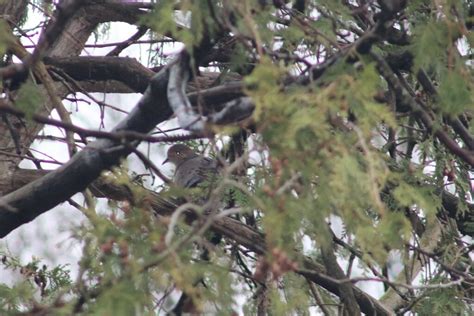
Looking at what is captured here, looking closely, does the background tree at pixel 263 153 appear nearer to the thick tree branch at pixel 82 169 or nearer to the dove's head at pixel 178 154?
the thick tree branch at pixel 82 169

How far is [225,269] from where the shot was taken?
3426mm

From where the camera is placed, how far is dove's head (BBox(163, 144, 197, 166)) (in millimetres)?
7735

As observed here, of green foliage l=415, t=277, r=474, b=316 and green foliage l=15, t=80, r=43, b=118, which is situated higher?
green foliage l=15, t=80, r=43, b=118

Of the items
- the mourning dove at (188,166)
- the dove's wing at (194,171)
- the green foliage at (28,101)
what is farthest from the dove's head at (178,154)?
the green foliage at (28,101)

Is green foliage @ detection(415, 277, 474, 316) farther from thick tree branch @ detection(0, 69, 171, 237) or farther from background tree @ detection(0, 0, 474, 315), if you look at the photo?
thick tree branch @ detection(0, 69, 171, 237)

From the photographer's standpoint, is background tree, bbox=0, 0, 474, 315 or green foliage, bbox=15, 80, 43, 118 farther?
green foliage, bbox=15, 80, 43, 118

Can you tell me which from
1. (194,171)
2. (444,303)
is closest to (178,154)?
(194,171)

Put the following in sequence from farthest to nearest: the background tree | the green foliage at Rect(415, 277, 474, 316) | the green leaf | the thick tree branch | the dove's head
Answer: the dove's head < the green foliage at Rect(415, 277, 474, 316) < the thick tree branch < the green leaf < the background tree

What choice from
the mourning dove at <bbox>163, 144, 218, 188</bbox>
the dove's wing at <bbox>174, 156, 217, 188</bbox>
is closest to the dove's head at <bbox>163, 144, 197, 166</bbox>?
the mourning dove at <bbox>163, 144, 218, 188</bbox>

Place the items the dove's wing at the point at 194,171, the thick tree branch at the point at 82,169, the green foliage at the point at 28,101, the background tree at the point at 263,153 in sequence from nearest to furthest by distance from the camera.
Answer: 1. the background tree at the point at 263,153
2. the green foliage at the point at 28,101
3. the thick tree branch at the point at 82,169
4. the dove's wing at the point at 194,171

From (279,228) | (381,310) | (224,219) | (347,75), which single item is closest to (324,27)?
(347,75)

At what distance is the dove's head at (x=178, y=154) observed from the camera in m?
7.74

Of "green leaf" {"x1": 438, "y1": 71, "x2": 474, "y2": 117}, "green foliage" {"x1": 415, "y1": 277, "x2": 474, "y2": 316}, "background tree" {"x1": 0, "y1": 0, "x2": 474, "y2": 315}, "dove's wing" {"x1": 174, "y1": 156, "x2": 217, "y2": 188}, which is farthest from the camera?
"dove's wing" {"x1": 174, "y1": 156, "x2": 217, "y2": 188}

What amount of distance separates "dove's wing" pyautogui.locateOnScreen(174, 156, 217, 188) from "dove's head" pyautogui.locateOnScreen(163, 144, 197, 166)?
35 centimetres
